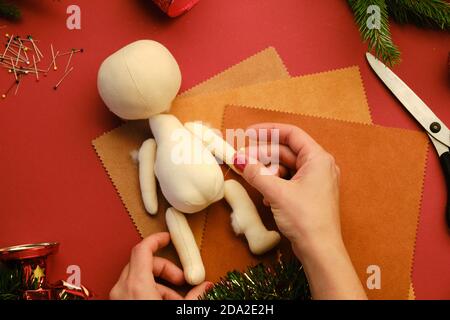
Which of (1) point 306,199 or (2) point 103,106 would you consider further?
(2) point 103,106

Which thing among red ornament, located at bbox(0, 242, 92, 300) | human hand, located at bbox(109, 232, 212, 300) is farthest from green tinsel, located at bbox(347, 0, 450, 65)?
red ornament, located at bbox(0, 242, 92, 300)

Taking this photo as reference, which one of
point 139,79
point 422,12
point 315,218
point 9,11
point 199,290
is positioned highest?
point 9,11

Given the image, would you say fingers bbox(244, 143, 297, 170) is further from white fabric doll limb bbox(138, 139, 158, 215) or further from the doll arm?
white fabric doll limb bbox(138, 139, 158, 215)

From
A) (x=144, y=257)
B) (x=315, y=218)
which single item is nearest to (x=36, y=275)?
(x=144, y=257)

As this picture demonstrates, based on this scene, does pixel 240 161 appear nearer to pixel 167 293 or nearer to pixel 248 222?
pixel 248 222

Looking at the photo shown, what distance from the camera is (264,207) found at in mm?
958

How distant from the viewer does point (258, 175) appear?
2.74 ft

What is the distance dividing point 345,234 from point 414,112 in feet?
0.96

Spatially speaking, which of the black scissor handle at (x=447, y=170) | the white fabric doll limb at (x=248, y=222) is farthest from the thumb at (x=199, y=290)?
the black scissor handle at (x=447, y=170)

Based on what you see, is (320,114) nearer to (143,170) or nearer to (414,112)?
(414,112)

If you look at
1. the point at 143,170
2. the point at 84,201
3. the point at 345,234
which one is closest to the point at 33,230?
the point at 84,201

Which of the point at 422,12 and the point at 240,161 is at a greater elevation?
the point at 422,12

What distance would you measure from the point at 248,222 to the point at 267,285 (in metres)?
0.16

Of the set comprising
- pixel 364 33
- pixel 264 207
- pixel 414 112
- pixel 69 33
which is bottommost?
pixel 264 207
